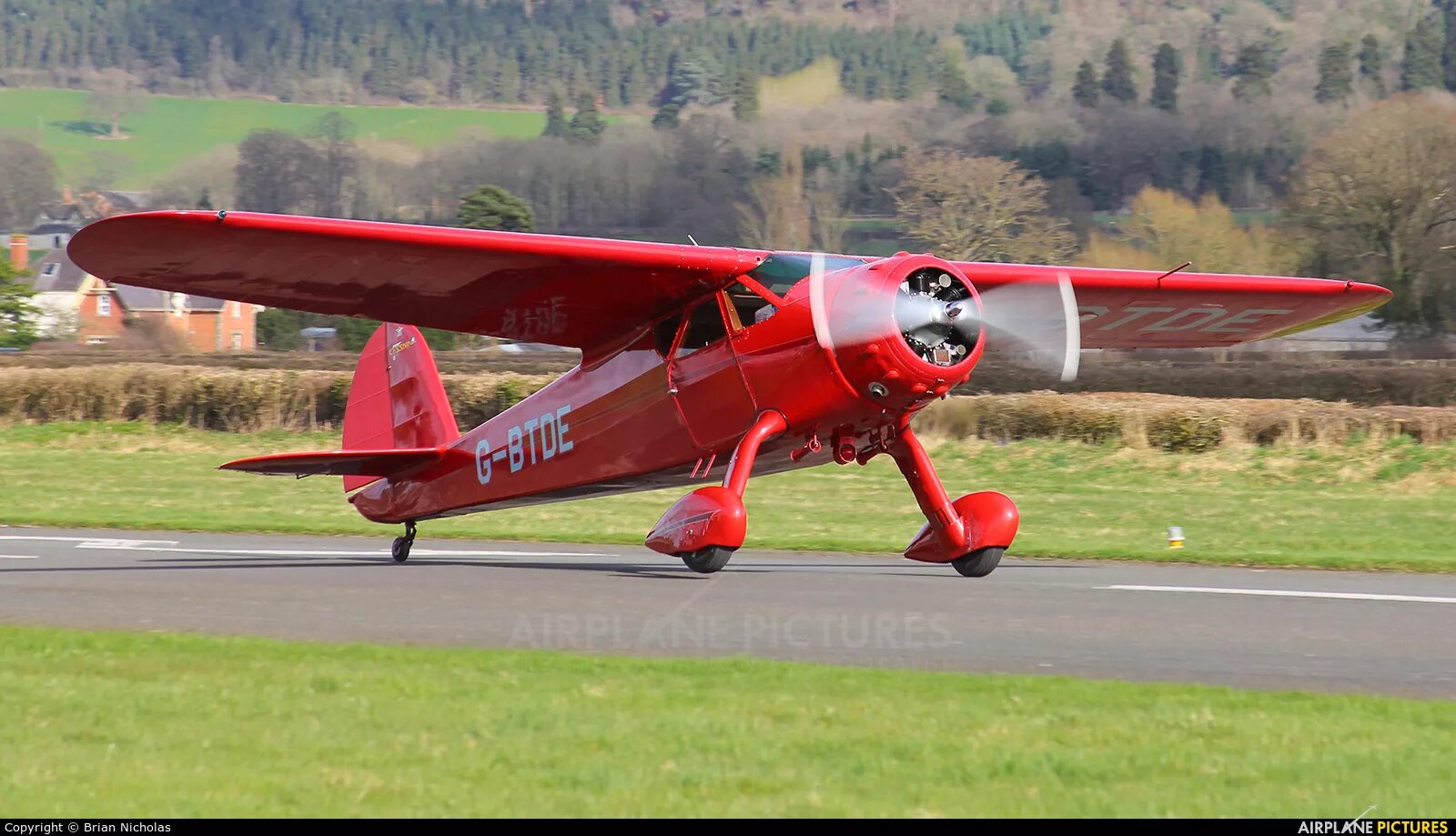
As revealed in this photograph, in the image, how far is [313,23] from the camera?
145750 mm

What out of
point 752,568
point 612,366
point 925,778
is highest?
point 925,778

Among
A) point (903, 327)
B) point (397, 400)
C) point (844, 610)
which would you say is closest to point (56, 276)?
point (397, 400)

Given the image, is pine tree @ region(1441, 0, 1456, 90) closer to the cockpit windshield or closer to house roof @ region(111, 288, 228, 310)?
house roof @ region(111, 288, 228, 310)

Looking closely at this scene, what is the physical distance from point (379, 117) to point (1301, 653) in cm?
9651

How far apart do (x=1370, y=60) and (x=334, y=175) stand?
47.3 meters

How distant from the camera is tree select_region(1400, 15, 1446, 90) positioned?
64.5 m

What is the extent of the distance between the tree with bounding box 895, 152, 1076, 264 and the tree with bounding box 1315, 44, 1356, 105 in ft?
49.5

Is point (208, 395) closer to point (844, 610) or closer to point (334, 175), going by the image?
point (844, 610)

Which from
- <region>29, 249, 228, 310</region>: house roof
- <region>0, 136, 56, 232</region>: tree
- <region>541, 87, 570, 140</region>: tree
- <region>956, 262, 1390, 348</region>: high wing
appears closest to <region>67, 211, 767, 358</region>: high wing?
<region>956, 262, 1390, 348</region>: high wing

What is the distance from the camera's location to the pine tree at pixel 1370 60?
64.7m

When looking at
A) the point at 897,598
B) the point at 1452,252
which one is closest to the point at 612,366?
the point at 897,598

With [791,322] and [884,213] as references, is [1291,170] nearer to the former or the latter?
[884,213]

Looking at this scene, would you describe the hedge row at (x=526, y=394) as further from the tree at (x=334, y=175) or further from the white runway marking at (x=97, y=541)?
the tree at (x=334, y=175)

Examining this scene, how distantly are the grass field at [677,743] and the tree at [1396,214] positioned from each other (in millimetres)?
34568
